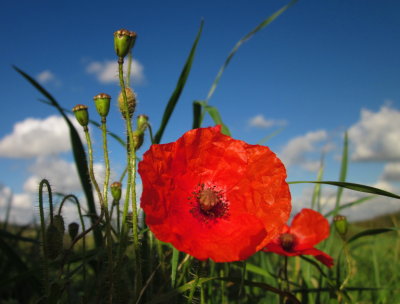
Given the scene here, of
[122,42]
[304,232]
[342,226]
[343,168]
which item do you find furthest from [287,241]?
[122,42]

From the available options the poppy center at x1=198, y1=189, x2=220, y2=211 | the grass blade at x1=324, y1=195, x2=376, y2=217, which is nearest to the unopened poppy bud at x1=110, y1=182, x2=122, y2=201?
the poppy center at x1=198, y1=189, x2=220, y2=211

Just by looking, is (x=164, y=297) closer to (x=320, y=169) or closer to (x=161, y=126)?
(x=161, y=126)

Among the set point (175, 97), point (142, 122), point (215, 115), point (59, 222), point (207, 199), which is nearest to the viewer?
point (207, 199)

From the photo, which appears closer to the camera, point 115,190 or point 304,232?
point 115,190

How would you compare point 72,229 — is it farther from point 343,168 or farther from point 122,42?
point 343,168

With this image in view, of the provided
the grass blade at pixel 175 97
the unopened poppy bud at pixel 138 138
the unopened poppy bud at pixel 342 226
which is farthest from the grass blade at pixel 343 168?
the unopened poppy bud at pixel 138 138
